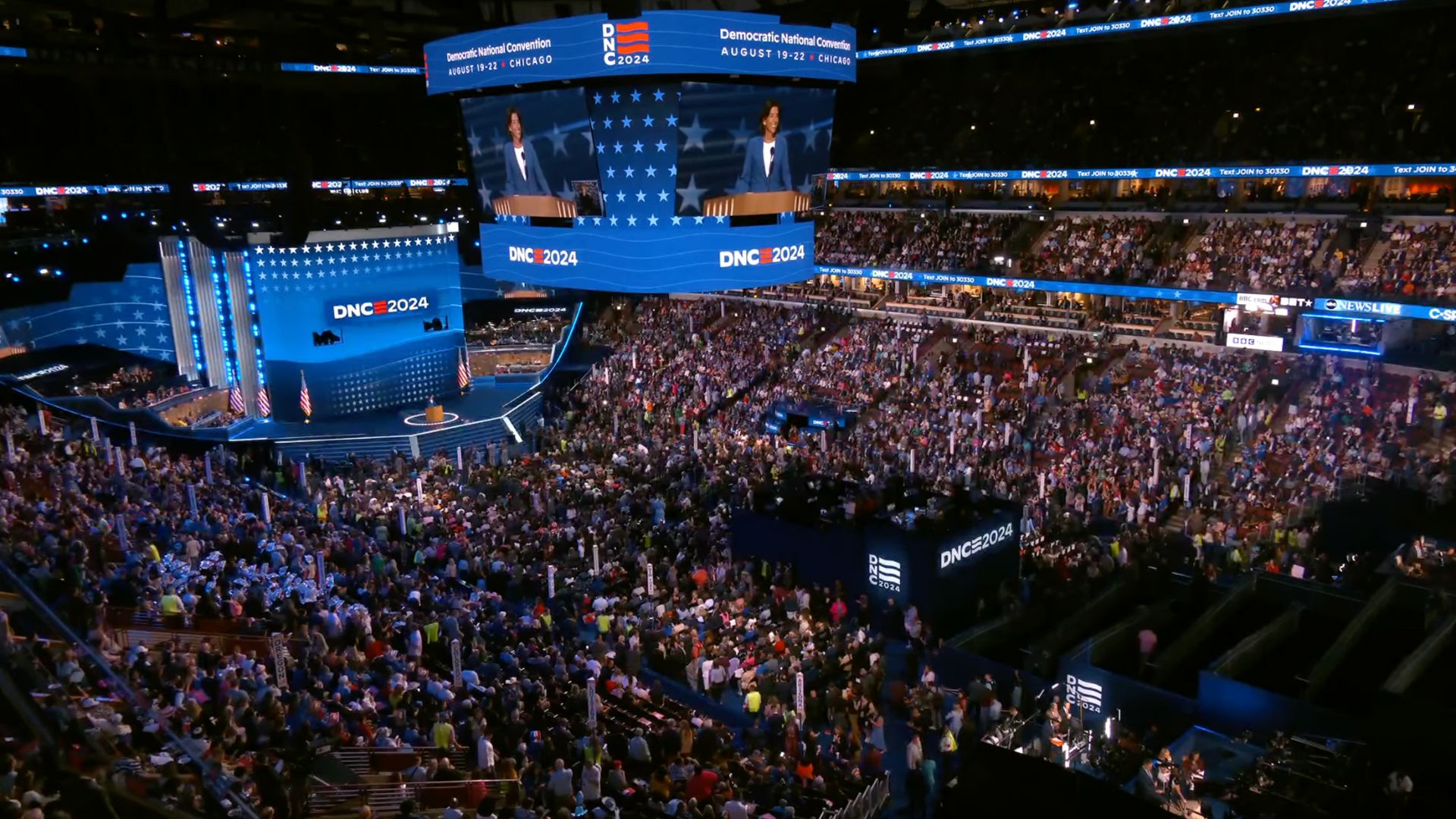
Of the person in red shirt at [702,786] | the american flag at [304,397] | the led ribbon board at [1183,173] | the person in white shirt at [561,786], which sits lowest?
the person in red shirt at [702,786]

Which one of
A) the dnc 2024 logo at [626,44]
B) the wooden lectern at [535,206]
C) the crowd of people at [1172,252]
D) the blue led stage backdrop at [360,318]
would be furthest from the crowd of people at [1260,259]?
the blue led stage backdrop at [360,318]

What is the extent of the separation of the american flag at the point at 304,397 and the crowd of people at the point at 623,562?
417 cm

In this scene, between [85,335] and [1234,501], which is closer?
[1234,501]

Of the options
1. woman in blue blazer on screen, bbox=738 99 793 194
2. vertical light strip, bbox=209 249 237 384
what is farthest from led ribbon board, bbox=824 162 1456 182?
vertical light strip, bbox=209 249 237 384

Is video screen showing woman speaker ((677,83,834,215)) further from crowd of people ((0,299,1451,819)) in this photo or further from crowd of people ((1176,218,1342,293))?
crowd of people ((1176,218,1342,293))

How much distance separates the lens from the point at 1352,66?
1120 inches

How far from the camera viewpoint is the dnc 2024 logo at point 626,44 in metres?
14.6

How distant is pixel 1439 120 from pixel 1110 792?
23.5 meters

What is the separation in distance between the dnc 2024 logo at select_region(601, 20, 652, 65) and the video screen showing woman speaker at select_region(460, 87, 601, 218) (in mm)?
1204

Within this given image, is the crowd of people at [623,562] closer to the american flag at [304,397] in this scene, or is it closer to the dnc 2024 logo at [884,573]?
the dnc 2024 logo at [884,573]

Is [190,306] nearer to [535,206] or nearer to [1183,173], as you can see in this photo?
[535,206]

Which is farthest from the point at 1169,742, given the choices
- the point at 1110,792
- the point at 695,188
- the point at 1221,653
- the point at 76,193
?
→ the point at 76,193

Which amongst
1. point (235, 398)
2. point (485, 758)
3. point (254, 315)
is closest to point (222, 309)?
point (254, 315)

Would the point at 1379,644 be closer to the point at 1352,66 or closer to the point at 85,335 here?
the point at 1352,66
